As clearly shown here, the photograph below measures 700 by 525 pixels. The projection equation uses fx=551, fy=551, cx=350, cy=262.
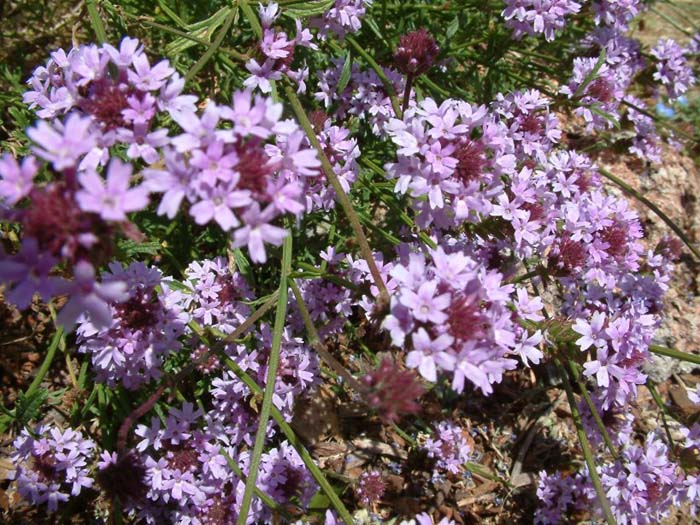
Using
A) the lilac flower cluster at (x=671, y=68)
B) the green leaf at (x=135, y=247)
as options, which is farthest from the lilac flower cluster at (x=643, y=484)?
the lilac flower cluster at (x=671, y=68)

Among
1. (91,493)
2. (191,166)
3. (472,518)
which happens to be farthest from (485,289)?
(91,493)

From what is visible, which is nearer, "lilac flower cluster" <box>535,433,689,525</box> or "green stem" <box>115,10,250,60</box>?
"green stem" <box>115,10,250,60</box>

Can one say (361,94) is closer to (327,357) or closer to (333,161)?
(333,161)

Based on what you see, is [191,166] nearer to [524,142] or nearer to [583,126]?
[524,142]

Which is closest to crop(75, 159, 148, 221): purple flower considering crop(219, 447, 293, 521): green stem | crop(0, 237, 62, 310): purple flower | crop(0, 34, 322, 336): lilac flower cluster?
crop(0, 34, 322, 336): lilac flower cluster

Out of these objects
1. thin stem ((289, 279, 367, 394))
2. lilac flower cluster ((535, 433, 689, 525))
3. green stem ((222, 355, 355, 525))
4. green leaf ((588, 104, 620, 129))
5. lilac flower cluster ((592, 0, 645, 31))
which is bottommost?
lilac flower cluster ((535, 433, 689, 525))

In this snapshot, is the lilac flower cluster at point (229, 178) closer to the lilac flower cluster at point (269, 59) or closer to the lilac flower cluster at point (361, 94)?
the lilac flower cluster at point (269, 59)

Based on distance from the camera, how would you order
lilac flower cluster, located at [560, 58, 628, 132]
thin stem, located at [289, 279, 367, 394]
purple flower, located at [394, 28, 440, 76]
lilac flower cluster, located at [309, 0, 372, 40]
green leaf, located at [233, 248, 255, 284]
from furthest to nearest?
lilac flower cluster, located at [560, 58, 628, 132] < lilac flower cluster, located at [309, 0, 372, 40] < green leaf, located at [233, 248, 255, 284] < purple flower, located at [394, 28, 440, 76] < thin stem, located at [289, 279, 367, 394]

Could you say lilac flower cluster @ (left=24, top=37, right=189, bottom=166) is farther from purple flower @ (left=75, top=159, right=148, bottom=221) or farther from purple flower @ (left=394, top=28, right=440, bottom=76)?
purple flower @ (left=394, top=28, right=440, bottom=76)
